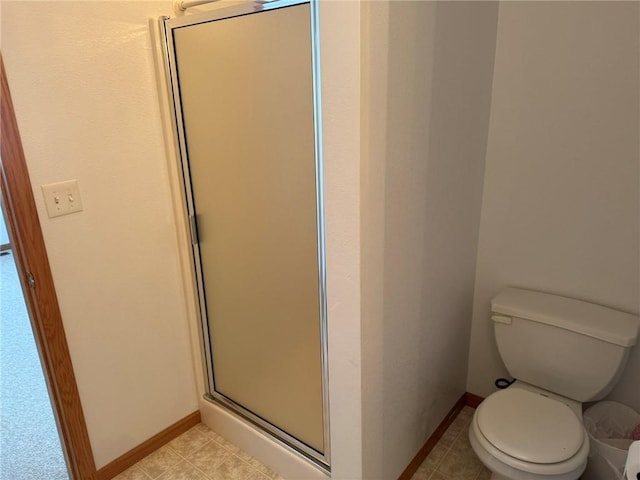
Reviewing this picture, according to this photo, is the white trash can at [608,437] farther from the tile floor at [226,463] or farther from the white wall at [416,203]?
the white wall at [416,203]

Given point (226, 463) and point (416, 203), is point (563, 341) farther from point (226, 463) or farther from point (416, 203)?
point (226, 463)

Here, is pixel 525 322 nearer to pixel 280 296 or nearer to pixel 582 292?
pixel 582 292

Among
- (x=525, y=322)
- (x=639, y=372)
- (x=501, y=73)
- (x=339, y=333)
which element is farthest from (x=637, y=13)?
(x=339, y=333)

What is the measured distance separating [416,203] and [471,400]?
1.27 m

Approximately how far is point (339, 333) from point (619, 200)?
113 centimetres

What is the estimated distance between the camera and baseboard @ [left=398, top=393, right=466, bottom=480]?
5.98 ft

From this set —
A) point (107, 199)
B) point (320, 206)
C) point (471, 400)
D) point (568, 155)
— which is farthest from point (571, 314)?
point (107, 199)

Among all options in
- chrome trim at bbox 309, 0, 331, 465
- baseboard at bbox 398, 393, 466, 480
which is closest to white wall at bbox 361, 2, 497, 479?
baseboard at bbox 398, 393, 466, 480

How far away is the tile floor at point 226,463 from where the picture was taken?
1.86m

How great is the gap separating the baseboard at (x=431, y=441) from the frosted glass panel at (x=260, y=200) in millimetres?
401

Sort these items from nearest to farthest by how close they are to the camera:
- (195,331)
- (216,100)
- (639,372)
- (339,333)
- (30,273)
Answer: (339,333), (30,273), (216,100), (639,372), (195,331)

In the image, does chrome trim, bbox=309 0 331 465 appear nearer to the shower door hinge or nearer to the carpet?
the shower door hinge

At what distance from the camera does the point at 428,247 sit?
1586mm

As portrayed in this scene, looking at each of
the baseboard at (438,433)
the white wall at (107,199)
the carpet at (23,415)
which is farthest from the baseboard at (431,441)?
the carpet at (23,415)
